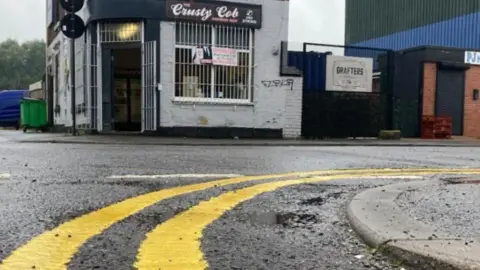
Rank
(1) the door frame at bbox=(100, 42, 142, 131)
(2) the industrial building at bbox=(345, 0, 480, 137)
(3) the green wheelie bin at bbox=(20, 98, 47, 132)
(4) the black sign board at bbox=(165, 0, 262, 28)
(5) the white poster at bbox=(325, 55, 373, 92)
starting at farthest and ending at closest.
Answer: (3) the green wheelie bin at bbox=(20, 98, 47, 132), (2) the industrial building at bbox=(345, 0, 480, 137), (5) the white poster at bbox=(325, 55, 373, 92), (1) the door frame at bbox=(100, 42, 142, 131), (4) the black sign board at bbox=(165, 0, 262, 28)

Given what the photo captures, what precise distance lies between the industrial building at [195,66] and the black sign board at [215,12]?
0.11 feet

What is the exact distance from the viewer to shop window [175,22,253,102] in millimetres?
16984

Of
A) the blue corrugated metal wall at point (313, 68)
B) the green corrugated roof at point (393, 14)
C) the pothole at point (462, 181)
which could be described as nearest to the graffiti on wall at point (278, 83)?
the blue corrugated metal wall at point (313, 68)

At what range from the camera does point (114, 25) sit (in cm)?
1703

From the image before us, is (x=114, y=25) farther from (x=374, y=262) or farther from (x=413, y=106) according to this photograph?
(x=374, y=262)

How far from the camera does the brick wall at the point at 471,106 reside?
2322cm

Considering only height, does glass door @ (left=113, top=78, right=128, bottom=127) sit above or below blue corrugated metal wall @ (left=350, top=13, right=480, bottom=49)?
below

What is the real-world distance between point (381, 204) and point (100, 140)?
34.9 feet

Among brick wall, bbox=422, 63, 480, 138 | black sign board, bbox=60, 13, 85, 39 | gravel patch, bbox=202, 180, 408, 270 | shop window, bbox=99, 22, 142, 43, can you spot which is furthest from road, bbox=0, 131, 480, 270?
brick wall, bbox=422, 63, 480, 138

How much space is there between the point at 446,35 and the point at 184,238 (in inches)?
1616

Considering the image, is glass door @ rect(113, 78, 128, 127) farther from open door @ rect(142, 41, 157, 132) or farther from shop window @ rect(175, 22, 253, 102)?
shop window @ rect(175, 22, 253, 102)

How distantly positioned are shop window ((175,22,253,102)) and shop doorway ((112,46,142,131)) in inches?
115

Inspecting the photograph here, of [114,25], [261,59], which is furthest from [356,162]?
[114,25]

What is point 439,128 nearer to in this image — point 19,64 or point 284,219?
point 284,219
